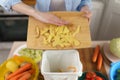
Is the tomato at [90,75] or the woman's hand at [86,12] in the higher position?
the woman's hand at [86,12]

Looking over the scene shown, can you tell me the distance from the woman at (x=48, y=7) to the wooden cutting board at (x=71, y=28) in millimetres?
28

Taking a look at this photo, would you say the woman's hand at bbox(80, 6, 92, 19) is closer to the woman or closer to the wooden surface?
the woman

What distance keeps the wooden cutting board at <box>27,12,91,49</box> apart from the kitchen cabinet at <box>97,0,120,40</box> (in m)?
0.53

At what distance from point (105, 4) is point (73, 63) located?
0.86 metres

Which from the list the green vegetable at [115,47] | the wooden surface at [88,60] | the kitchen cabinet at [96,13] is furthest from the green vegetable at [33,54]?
the kitchen cabinet at [96,13]

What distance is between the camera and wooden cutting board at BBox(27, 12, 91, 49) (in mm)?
773

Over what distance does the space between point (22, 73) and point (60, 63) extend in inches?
6.2

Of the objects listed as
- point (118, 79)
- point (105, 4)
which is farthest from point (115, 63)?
point (105, 4)

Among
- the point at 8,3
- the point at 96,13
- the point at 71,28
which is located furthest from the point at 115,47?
the point at 96,13

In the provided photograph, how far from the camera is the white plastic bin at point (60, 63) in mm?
636

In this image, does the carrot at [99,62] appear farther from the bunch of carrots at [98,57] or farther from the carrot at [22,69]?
the carrot at [22,69]

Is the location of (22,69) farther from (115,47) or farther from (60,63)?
(115,47)

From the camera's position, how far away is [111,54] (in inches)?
35.3

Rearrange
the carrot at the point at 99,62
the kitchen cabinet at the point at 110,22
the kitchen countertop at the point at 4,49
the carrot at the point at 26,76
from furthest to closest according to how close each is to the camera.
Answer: the kitchen countertop at the point at 4,49
the kitchen cabinet at the point at 110,22
the carrot at the point at 99,62
the carrot at the point at 26,76
